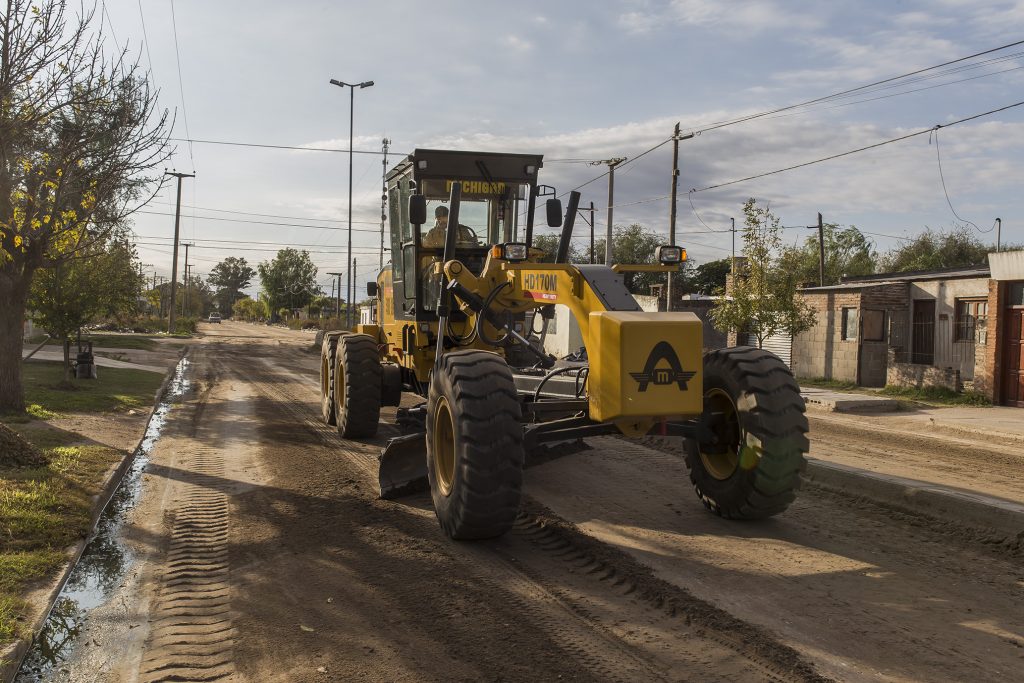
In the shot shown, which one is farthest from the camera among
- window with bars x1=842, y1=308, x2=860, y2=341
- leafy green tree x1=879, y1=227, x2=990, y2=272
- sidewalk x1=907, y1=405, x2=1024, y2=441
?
leafy green tree x1=879, y1=227, x2=990, y2=272

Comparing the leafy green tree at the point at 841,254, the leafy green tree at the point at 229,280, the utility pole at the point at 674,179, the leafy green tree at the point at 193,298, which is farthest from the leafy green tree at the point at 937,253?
the leafy green tree at the point at 229,280

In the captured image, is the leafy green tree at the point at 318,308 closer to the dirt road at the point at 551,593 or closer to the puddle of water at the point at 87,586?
the puddle of water at the point at 87,586

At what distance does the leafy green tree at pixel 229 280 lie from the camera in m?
160

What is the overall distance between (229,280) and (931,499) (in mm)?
168239

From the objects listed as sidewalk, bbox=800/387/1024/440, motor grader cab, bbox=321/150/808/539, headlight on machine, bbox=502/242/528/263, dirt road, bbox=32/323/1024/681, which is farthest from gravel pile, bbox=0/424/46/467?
sidewalk, bbox=800/387/1024/440

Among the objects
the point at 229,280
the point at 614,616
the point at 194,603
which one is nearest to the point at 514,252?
the point at 614,616

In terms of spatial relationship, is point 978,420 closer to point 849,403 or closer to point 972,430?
point 972,430

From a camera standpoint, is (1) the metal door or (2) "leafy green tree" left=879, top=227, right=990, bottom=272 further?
(2) "leafy green tree" left=879, top=227, right=990, bottom=272

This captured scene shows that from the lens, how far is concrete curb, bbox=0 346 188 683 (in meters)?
3.96

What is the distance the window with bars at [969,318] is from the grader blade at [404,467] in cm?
1623

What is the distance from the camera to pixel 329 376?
39.1 ft

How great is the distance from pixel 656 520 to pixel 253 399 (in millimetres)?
11269

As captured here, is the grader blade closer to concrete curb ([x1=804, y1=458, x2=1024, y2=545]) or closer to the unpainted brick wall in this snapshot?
concrete curb ([x1=804, y1=458, x2=1024, y2=545])

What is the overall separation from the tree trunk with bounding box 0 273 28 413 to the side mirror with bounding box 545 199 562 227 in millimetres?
7855
